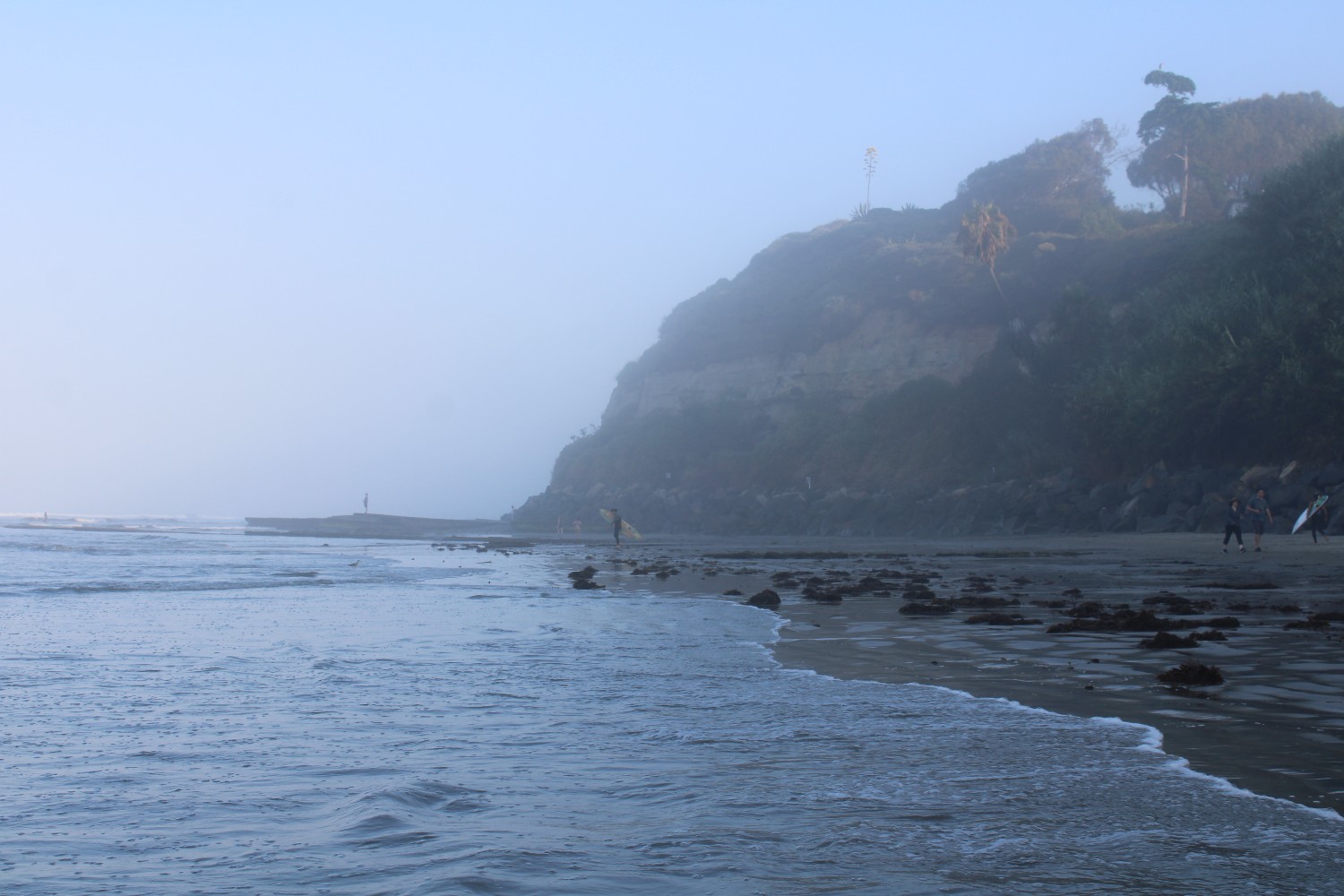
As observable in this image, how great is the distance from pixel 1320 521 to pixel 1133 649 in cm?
2310

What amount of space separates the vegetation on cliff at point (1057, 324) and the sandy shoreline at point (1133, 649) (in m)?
15.5

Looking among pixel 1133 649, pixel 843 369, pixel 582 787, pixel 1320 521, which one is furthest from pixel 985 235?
pixel 582 787

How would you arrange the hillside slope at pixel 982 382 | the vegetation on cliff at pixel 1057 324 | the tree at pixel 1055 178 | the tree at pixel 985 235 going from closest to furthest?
the hillside slope at pixel 982 382 < the vegetation on cliff at pixel 1057 324 < the tree at pixel 985 235 < the tree at pixel 1055 178

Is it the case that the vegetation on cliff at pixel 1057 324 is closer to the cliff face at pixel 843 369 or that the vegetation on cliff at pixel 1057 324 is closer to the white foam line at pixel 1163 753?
the cliff face at pixel 843 369

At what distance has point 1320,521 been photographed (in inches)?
1106

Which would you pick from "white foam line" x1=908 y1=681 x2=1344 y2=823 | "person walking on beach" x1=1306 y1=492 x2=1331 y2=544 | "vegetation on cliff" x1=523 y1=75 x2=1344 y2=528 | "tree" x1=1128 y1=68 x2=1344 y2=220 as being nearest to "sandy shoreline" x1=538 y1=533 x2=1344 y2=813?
"white foam line" x1=908 y1=681 x2=1344 y2=823

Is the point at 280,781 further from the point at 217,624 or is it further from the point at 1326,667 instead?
the point at 217,624

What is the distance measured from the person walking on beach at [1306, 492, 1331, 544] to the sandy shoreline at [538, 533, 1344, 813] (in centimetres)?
208

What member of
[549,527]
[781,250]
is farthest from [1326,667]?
[781,250]

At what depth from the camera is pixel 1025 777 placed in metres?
4.76

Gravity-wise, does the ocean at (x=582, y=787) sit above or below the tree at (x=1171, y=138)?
below

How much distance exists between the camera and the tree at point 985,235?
5838 centimetres

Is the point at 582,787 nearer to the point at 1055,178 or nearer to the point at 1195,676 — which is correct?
the point at 1195,676

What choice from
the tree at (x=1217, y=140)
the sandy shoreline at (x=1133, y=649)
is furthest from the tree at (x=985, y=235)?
the sandy shoreline at (x=1133, y=649)
